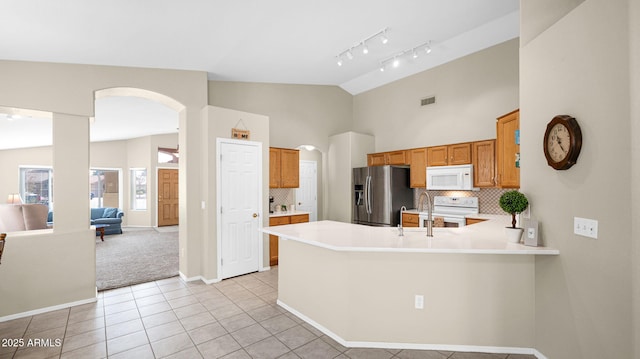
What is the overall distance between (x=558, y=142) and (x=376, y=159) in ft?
13.2

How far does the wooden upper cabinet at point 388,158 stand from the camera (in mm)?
5562

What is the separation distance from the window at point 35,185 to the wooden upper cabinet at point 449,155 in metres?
10.6

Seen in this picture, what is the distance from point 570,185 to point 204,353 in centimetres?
315

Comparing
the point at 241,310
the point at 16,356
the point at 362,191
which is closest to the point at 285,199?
the point at 362,191

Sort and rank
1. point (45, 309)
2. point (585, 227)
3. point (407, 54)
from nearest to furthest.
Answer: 1. point (585, 227)
2. point (45, 309)
3. point (407, 54)

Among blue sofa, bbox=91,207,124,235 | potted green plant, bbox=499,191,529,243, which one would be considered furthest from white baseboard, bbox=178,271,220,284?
blue sofa, bbox=91,207,124,235

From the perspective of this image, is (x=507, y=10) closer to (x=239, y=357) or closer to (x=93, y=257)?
(x=239, y=357)

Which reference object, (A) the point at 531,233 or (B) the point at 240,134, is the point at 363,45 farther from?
(A) the point at 531,233

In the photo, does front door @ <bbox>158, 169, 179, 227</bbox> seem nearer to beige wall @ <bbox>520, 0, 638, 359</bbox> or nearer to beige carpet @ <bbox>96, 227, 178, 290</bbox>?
beige carpet @ <bbox>96, 227, 178, 290</bbox>

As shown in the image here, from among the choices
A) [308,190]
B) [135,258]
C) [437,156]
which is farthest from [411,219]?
[135,258]

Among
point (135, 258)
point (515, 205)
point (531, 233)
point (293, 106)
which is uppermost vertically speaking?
point (293, 106)

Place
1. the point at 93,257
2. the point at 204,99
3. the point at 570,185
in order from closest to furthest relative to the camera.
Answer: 1. the point at 570,185
2. the point at 93,257
3. the point at 204,99

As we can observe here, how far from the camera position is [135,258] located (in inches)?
221

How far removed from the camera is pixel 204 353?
243 cm
